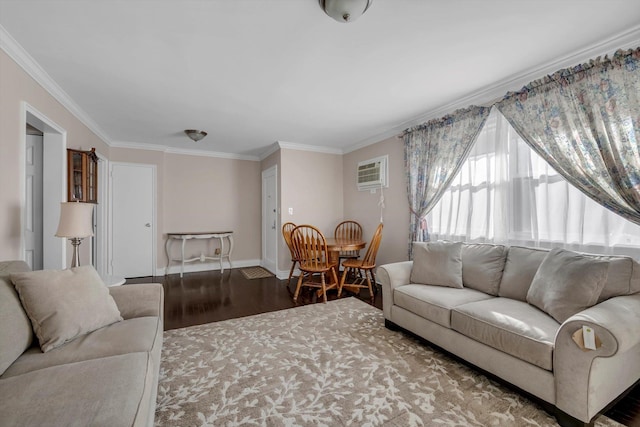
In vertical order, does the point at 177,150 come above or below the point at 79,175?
above

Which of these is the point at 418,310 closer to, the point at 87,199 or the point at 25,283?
the point at 25,283

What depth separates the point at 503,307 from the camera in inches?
80.2

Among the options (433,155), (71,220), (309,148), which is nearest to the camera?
(71,220)

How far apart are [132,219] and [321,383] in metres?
4.45

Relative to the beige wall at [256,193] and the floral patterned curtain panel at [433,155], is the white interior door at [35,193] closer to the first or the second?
the beige wall at [256,193]

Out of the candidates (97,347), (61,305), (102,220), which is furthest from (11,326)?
(102,220)

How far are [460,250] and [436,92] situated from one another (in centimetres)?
162

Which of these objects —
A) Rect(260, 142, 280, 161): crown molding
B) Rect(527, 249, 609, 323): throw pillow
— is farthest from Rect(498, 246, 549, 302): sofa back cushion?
Rect(260, 142, 280, 161): crown molding

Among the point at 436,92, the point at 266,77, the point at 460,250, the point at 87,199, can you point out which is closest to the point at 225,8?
the point at 266,77

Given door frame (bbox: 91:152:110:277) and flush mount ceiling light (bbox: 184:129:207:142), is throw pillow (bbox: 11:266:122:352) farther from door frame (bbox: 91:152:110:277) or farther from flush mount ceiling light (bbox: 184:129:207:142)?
door frame (bbox: 91:152:110:277)

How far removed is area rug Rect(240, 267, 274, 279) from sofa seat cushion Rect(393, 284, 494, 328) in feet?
9.48

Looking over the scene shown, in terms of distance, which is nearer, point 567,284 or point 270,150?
point 567,284

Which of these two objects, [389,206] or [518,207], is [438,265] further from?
[389,206]

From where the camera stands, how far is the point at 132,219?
4.81 meters
